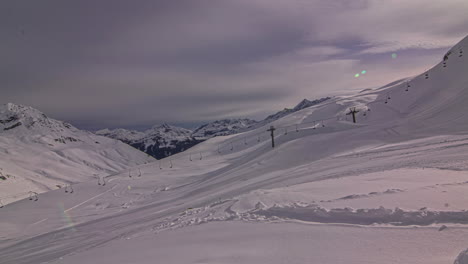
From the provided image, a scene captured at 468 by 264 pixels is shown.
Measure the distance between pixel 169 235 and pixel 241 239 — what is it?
274 cm

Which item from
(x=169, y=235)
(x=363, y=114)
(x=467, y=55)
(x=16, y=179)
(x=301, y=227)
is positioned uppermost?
(x=467, y=55)

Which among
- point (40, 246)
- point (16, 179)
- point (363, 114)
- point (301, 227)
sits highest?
point (363, 114)

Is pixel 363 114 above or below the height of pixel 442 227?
above

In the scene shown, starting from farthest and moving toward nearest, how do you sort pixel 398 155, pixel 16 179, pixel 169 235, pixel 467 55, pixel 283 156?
pixel 16 179, pixel 467 55, pixel 283 156, pixel 398 155, pixel 169 235

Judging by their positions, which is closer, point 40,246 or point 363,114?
point 40,246

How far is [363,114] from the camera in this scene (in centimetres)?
3659

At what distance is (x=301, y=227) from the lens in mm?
5730

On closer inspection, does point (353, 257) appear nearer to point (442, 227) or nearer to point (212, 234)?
point (442, 227)

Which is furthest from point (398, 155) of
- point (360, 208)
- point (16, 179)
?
point (16, 179)

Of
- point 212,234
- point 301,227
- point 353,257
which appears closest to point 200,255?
point 212,234

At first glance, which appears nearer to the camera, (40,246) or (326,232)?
(326,232)

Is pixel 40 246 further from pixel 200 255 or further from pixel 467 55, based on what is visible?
pixel 467 55

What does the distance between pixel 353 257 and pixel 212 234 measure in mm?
3745

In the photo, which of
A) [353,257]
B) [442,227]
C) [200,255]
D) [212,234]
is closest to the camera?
[353,257]
